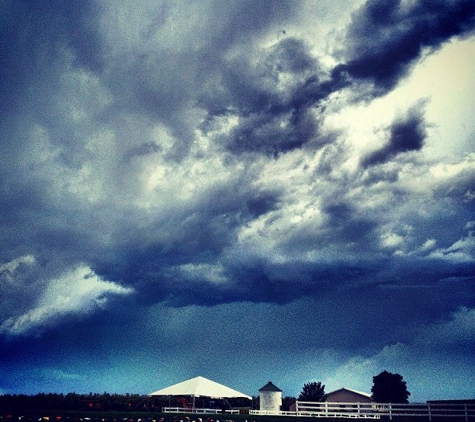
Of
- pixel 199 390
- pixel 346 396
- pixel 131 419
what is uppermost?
pixel 199 390

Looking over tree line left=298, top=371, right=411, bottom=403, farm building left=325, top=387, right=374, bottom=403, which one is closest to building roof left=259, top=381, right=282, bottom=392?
tree line left=298, top=371, right=411, bottom=403

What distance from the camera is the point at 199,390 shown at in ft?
197

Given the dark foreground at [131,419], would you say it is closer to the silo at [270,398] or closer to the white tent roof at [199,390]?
the white tent roof at [199,390]

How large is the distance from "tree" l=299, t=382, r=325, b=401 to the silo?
36.1 feet

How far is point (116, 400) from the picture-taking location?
67000 millimetres

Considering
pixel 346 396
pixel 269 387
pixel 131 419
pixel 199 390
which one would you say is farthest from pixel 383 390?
pixel 131 419

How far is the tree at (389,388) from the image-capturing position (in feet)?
243

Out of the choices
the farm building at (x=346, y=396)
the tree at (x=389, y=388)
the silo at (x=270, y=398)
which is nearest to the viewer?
the silo at (x=270, y=398)

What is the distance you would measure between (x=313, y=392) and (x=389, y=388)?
34.9ft

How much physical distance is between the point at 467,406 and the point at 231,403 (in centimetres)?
3919

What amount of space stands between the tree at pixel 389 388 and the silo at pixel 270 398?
1817 centimetres

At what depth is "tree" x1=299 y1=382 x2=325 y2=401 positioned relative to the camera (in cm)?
7438

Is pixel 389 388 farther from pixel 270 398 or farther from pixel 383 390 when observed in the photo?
pixel 270 398

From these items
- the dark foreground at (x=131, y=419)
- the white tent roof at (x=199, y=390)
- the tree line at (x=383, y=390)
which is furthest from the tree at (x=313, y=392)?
the dark foreground at (x=131, y=419)
